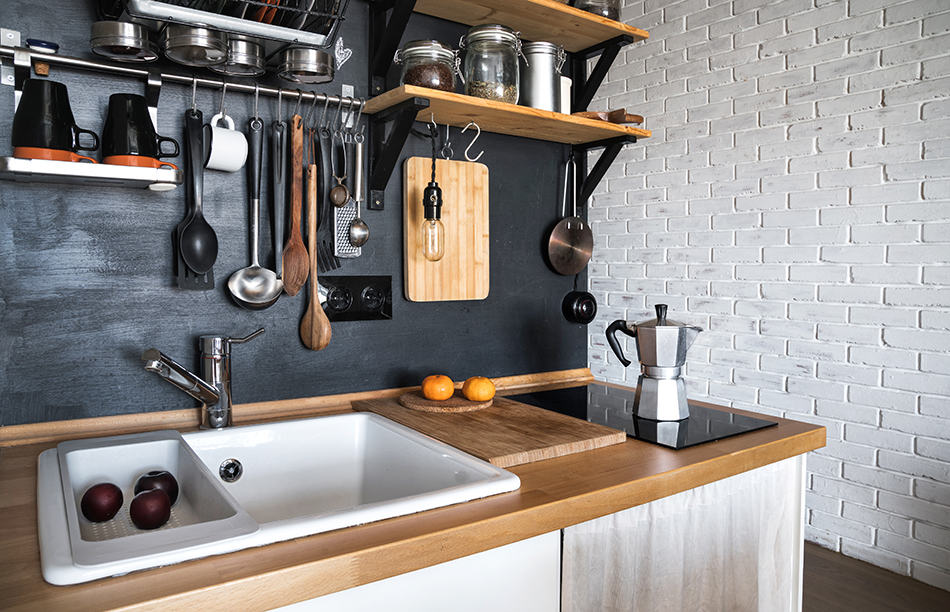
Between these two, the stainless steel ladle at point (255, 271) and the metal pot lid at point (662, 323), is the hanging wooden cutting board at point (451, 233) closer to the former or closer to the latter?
the stainless steel ladle at point (255, 271)

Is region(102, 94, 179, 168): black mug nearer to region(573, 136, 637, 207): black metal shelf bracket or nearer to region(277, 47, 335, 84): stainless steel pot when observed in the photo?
region(277, 47, 335, 84): stainless steel pot

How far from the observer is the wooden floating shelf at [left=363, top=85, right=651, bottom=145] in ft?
4.99

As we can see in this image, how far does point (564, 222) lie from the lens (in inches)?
83.7

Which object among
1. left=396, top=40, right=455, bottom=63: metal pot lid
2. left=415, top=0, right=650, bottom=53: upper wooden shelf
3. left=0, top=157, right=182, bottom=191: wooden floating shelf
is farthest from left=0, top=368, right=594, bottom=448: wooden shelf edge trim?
left=415, top=0, right=650, bottom=53: upper wooden shelf

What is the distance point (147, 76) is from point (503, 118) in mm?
832

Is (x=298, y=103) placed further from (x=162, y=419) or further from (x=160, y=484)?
(x=160, y=484)

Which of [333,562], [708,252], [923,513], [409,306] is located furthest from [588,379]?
[333,562]

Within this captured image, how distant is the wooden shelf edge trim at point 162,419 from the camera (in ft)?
4.34

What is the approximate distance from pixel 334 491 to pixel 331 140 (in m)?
0.82

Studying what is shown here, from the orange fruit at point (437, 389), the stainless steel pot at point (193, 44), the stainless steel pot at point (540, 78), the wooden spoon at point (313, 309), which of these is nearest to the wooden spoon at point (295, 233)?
the wooden spoon at point (313, 309)

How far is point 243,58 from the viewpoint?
4.42ft

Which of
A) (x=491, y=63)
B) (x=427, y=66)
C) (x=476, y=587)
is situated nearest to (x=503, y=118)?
(x=491, y=63)

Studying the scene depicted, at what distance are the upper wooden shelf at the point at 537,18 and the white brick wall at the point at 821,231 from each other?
827 mm

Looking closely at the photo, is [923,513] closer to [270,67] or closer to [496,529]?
[496,529]
